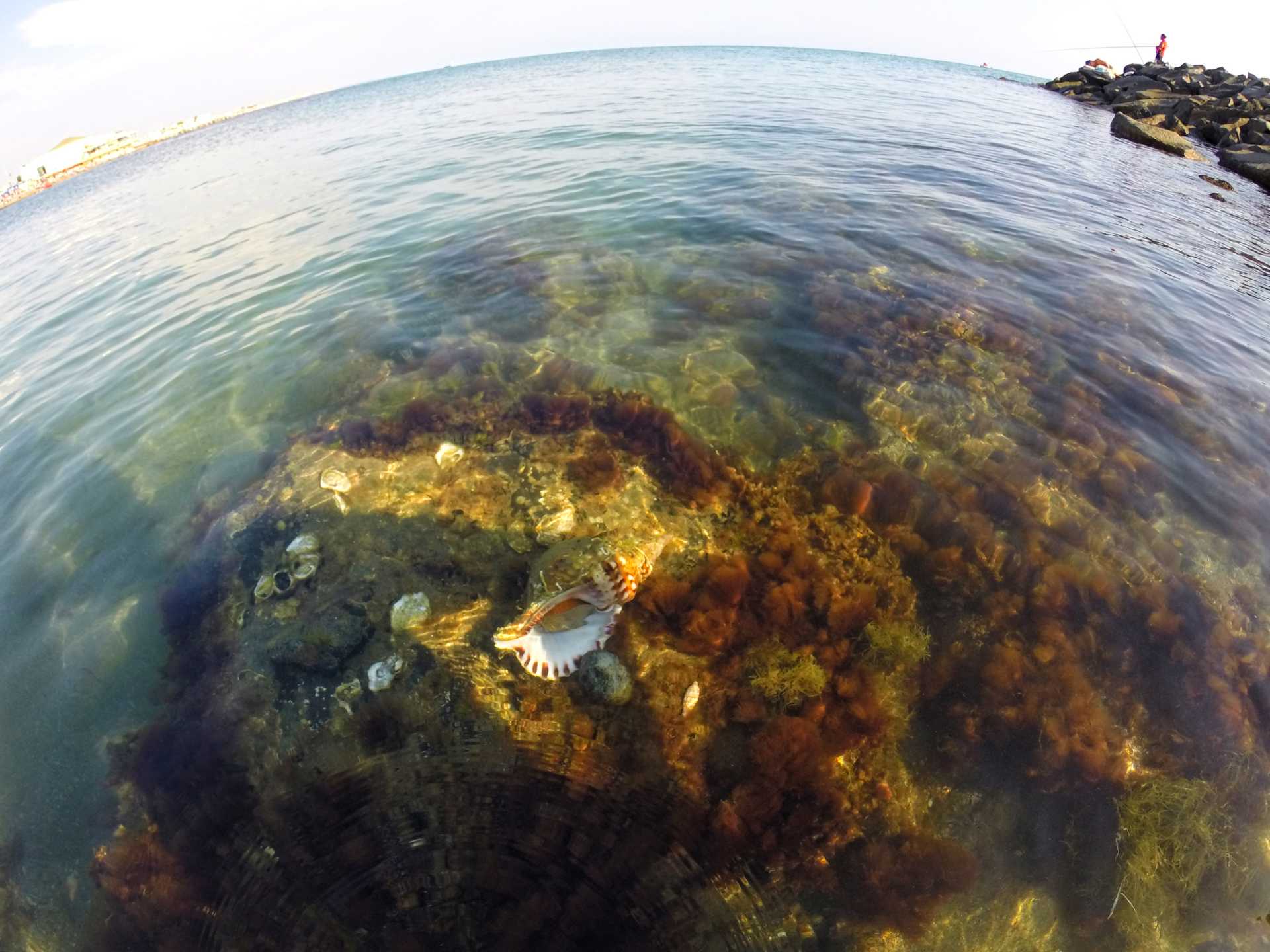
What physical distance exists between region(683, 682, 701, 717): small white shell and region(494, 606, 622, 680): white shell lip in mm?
832

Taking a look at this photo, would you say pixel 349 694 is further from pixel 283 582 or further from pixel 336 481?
pixel 336 481

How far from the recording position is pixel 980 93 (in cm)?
4331

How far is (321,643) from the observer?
16.4 feet

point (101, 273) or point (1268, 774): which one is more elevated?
point (101, 273)

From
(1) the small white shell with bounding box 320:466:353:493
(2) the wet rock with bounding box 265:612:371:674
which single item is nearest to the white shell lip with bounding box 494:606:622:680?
(2) the wet rock with bounding box 265:612:371:674

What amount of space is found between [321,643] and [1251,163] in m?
33.2

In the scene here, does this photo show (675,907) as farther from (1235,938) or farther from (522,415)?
(522,415)

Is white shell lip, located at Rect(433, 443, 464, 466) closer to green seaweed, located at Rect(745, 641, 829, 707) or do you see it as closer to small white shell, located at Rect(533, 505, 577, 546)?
small white shell, located at Rect(533, 505, 577, 546)

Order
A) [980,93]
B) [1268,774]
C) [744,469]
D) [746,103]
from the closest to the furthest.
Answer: [1268,774] < [744,469] < [746,103] < [980,93]

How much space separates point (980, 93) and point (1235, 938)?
56.6 metres

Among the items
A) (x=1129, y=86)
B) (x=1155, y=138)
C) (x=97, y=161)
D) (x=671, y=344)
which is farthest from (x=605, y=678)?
(x=97, y=161)

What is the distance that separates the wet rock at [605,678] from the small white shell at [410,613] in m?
1.60

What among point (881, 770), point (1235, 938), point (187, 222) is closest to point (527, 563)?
point (881, 770)

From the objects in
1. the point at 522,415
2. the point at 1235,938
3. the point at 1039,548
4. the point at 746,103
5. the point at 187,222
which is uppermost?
the point at 746,103
